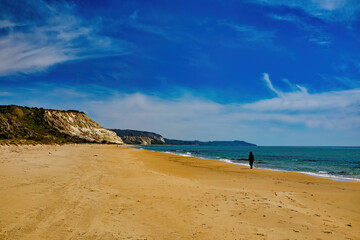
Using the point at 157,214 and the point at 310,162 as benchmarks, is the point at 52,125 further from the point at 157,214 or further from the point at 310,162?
the point at 157,214

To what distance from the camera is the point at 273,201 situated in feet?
31.1

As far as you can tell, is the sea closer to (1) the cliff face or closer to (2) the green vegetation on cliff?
(2) the green vegetation on cliff

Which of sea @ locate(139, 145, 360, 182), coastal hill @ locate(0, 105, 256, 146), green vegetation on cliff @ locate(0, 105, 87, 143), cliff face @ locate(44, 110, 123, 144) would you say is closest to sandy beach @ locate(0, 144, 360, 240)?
sea @ locate(139, 145, 360, 182)

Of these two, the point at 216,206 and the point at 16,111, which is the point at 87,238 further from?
the point at 16,111

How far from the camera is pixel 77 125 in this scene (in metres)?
113

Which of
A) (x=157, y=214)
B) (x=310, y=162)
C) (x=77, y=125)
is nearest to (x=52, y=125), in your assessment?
(x=77, y=125)

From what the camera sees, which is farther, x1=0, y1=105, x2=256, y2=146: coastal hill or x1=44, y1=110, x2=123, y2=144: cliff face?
x1=44, y1=110, x2=123, y2=144: cliff face

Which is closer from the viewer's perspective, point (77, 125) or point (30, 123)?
point (30, 123)

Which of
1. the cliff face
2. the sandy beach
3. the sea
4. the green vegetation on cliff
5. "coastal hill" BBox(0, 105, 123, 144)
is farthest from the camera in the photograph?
the cliff face

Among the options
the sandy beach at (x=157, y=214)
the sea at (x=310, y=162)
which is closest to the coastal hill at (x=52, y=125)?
the sea at (x=310, y=162)

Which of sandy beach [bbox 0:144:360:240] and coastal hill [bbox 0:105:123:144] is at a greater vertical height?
coastal hill [bbox 0:105:123:144]

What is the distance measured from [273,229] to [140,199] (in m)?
4.86

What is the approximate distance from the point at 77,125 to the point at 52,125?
1633 cm

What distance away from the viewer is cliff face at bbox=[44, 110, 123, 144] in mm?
101125
